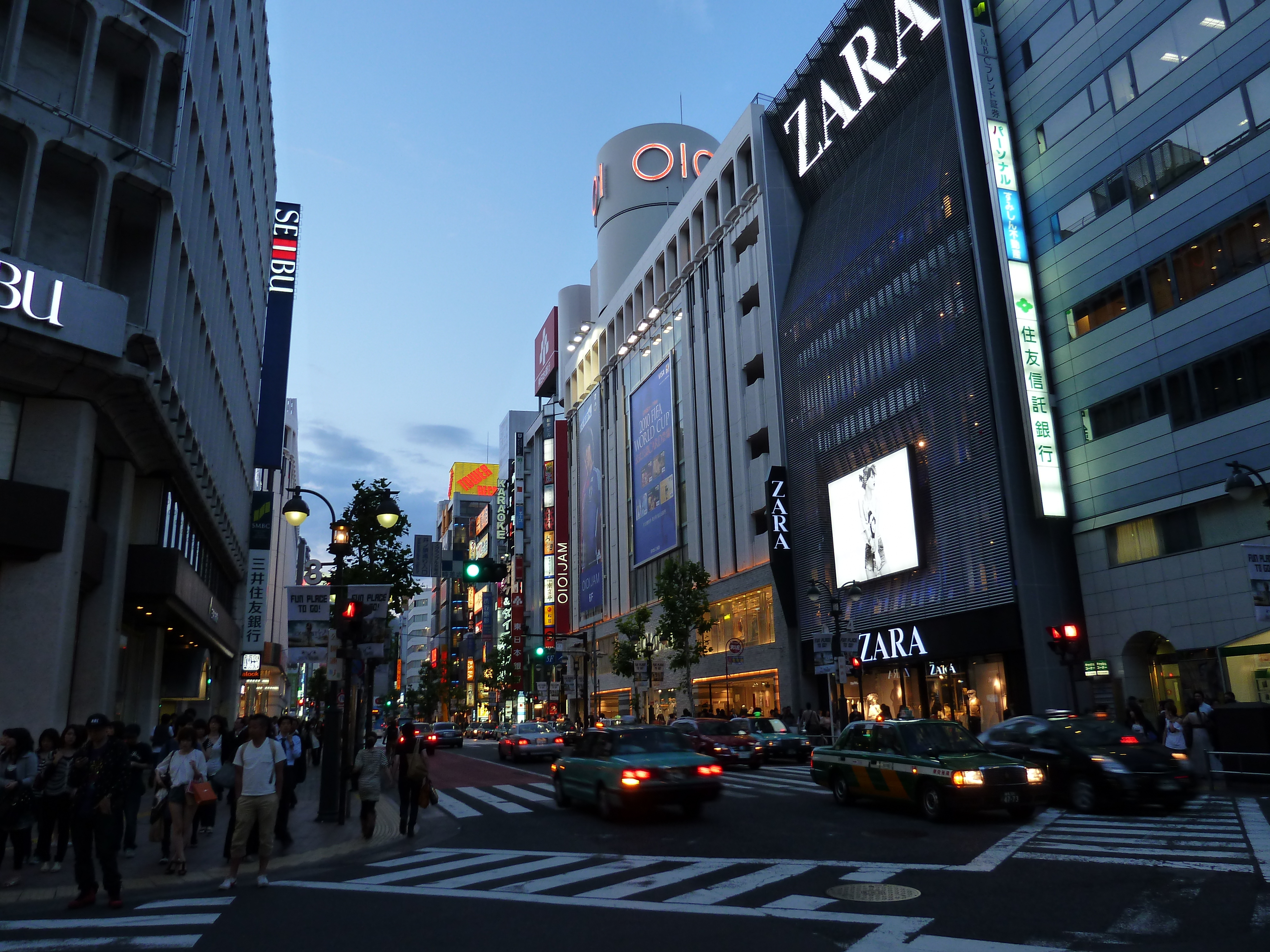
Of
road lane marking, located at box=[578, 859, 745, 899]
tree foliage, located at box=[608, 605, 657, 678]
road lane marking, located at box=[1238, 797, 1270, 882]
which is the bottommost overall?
road lane marking, located at box=[578, 859, 745, 899]

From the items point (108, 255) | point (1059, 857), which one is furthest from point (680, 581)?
point (1059, 857)

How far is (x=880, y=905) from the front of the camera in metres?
9.09

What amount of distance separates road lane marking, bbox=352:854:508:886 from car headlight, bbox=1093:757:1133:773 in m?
9.77

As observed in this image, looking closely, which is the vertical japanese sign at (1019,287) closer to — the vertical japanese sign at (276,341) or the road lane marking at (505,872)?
the road lane marking at (505,872)

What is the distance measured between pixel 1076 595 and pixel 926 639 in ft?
19.4

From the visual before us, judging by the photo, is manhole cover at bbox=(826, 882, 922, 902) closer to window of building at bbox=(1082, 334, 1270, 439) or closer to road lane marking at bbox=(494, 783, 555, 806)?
road lane marking at bbox=(494, 783, 555, 806)

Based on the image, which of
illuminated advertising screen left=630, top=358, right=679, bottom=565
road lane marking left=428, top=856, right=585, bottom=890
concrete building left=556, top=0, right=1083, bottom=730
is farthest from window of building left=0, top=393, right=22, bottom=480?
illuminated advertising screen left=630, top=358, right=679, bottom=565

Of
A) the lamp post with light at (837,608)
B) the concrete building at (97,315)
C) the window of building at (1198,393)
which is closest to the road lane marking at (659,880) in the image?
the concrete building at (97,315)

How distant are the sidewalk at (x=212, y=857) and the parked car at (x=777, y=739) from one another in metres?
13.2

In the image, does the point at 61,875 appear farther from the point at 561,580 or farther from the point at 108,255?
the point at 561,580

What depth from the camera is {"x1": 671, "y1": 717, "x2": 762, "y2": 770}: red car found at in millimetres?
28359

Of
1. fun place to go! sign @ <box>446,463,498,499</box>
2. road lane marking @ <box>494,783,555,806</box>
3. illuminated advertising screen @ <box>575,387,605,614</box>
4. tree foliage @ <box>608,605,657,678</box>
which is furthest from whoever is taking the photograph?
fun place to go! sign @ <box>446,463,498,499</box>

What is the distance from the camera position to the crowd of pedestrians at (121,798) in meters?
10.3

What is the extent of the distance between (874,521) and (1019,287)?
37.3 feet
